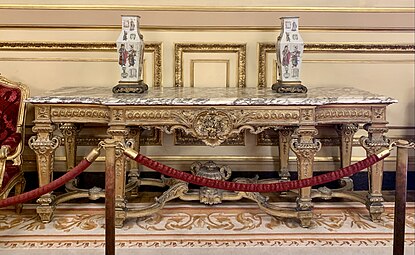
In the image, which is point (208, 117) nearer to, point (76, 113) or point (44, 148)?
point (76, 113)

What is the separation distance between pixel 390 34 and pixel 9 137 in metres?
2.83

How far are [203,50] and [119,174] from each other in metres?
1.25

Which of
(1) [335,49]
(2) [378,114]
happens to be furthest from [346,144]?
(1) [335,49]

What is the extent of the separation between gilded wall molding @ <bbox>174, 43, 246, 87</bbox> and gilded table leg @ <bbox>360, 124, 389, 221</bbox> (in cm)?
107

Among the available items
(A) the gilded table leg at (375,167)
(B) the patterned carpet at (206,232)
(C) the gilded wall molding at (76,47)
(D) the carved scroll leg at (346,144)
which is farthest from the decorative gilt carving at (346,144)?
(C) the gilded wall molding at (76,47)

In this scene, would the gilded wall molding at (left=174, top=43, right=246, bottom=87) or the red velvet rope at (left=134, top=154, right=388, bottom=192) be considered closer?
the red velvet rope at (left=134, top=154, right=388, bottom=192)

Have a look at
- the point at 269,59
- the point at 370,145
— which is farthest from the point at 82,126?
the point at 370,145

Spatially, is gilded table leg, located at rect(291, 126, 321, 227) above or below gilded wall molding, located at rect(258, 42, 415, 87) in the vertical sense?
below

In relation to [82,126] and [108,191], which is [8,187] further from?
[108,191]

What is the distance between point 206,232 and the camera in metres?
2.85

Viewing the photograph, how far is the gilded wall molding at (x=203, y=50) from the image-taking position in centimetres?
358

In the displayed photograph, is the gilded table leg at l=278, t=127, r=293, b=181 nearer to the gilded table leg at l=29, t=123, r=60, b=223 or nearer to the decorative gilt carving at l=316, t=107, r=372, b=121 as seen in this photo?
the decorative gilt carving at l=316, t=107, r=372, b=121

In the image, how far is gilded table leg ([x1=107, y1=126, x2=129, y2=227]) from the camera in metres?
2.80

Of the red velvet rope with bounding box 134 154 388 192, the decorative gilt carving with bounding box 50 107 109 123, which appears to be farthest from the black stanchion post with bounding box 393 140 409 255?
the decorative gilt carving with bounding box 50 107 109 123
